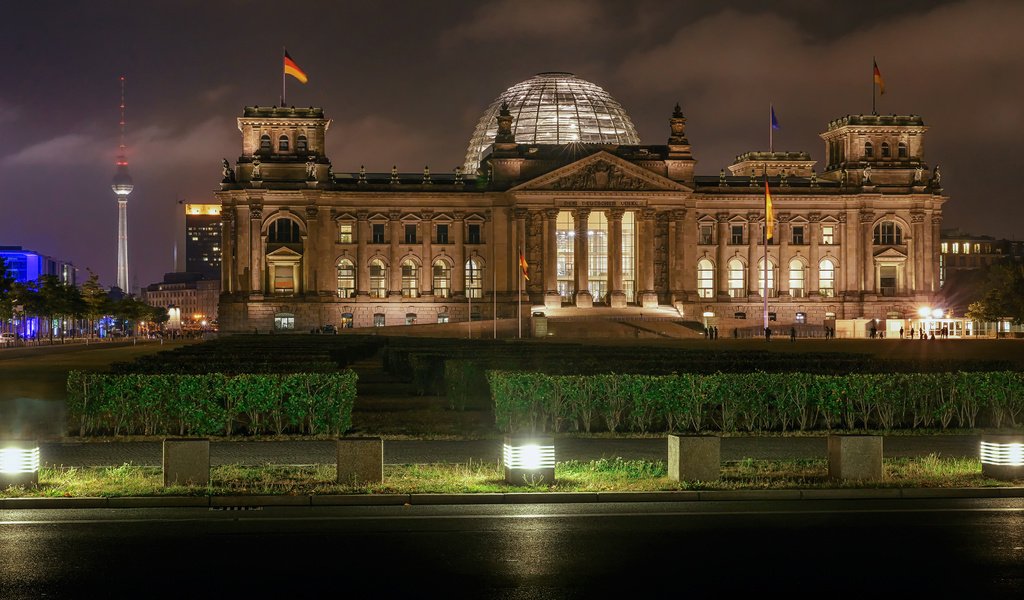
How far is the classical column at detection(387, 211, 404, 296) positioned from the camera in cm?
14450

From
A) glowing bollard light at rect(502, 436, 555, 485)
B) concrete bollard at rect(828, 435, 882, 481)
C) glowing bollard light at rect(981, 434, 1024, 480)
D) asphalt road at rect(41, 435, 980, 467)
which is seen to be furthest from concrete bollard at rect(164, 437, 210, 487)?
glowing bollard light at rect(981, 434, 1024, 480)

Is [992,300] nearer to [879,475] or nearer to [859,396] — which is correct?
[859,396]

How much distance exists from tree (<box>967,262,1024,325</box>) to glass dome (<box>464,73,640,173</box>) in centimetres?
5246

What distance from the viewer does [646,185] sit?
139m

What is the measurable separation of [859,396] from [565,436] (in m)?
9.09

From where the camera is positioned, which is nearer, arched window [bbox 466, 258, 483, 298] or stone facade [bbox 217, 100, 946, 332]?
stone facade [bbox 217, 100, 946, 332]

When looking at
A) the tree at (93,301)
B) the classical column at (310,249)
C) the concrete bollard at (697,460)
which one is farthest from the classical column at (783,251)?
the concrete bollard at (697,460)

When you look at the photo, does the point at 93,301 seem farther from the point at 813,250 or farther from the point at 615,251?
the point at 813,250

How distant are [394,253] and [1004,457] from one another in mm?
122557

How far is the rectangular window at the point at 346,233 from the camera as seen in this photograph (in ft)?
473

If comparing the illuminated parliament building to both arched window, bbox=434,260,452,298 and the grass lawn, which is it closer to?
arched window, bbox=434,260,452,298

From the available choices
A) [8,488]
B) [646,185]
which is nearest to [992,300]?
[646,185]

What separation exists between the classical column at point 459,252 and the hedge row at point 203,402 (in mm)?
109499

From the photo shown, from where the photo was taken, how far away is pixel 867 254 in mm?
148000
